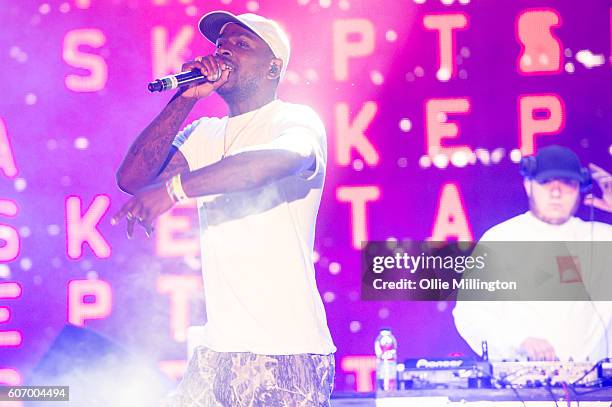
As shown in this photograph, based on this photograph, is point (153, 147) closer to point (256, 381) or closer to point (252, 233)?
point (252, 233)

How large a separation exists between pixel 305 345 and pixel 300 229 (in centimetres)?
37

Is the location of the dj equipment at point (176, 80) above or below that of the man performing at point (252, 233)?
above

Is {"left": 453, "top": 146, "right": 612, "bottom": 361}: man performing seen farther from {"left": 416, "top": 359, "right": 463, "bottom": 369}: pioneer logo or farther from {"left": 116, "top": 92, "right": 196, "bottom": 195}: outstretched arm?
{"left": 116, "top": 92, "right": 196, "bottom": 195}: outstretched arm

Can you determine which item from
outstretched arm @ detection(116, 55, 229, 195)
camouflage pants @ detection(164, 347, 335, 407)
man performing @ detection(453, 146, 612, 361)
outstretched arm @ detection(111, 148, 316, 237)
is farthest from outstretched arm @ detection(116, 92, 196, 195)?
man performing @ detection(453, 146, 612, 361)

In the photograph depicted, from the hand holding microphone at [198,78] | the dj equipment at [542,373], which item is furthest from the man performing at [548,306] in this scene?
the hand holding microphone at [198,78]

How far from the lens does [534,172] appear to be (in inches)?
151

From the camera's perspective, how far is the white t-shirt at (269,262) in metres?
2.47

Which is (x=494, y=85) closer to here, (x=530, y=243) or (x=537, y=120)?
(x=537, y=120)

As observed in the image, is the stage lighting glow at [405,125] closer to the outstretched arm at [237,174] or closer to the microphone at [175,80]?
the microphone at [175,80]

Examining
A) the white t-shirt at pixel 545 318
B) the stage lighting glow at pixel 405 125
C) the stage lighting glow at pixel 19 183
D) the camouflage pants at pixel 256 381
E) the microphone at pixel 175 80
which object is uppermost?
the stage lighting glow at pixel 405 125

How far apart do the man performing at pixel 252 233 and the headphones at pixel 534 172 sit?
156 centimetres

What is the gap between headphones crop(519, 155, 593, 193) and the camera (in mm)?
3822

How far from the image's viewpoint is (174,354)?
156 inches
